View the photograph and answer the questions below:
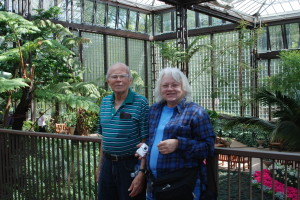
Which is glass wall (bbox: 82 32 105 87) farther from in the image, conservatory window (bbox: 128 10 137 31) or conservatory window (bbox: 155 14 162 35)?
conservatory window (bbox: 155 14 162 35)

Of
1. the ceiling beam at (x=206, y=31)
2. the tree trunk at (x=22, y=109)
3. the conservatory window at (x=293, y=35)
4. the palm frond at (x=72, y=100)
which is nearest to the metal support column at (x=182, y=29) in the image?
the ceiling beam at (x=206, y=31)

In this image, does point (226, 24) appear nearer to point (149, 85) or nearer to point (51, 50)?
point (149, 85)

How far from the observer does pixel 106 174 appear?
2090 millimetres

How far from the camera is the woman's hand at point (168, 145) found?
5.46 ft

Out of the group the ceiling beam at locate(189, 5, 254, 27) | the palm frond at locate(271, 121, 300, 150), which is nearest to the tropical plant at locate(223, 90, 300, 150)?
the palm frond at locate(271, 121, 300, 150)

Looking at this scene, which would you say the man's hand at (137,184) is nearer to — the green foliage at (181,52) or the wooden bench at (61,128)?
the green foliage at (181,52)

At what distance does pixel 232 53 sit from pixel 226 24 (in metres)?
1.57

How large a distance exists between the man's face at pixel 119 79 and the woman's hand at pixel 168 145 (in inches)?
20.8

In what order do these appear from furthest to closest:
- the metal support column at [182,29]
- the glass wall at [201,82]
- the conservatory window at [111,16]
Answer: the glass wall at [201,82], the conservatory window at [111,16], the metal support column at [182,29]

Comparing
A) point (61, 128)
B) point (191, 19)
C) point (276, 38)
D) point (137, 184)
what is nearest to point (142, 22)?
point (191, 19)

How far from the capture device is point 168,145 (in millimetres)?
1666

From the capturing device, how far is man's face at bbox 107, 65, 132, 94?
2.06m

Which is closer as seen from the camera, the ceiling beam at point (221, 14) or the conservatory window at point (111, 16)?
the ceiling beam at point (221, 14)

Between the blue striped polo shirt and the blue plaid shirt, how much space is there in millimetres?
298
